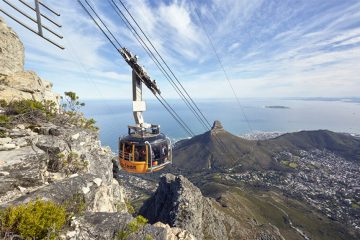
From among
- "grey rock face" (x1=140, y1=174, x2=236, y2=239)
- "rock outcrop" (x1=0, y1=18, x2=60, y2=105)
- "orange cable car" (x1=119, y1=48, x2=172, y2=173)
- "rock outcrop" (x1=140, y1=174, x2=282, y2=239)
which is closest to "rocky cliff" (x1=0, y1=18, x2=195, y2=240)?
"rock outcrop" (x1=0, y1=18, x2=60, y2=105)

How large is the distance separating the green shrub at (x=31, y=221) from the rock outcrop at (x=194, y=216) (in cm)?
6057

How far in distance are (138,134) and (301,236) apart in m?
140

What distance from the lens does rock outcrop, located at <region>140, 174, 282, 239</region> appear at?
222 feet

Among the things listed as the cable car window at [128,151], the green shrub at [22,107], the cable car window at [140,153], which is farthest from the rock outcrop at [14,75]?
the cable car window at [140,153]

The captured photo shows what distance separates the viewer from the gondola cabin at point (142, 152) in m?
20.6

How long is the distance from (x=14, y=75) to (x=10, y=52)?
3.29 m

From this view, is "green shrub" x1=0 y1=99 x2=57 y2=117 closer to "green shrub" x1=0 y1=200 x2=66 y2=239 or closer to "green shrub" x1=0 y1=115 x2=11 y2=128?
"green shrub" x1=0 y1=115 x2=11 y2=128

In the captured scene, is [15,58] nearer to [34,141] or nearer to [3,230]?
[34,141]

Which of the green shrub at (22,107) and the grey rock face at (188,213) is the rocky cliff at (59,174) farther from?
the grey rock face at (188,213)

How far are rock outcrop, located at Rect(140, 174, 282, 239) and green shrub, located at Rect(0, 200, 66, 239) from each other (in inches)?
2385

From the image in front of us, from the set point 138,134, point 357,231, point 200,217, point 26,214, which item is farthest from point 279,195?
point 26,214

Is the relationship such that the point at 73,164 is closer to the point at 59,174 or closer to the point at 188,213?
the point at 59,174

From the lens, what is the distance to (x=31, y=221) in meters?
7.06

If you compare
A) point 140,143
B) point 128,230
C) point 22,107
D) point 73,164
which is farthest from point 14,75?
point 128,230
